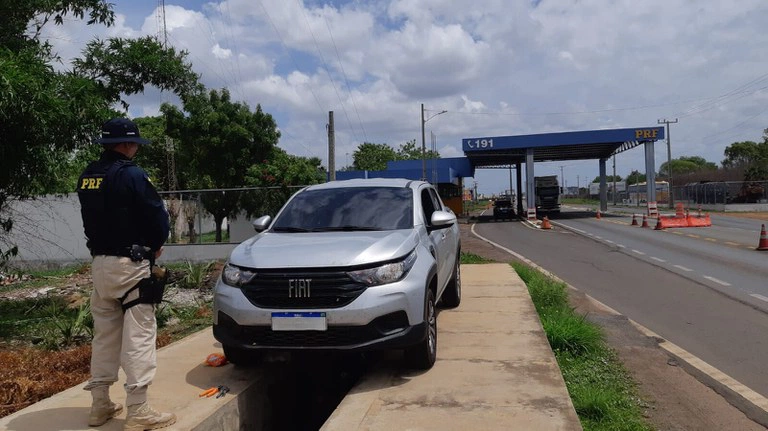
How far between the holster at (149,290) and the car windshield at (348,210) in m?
1.91

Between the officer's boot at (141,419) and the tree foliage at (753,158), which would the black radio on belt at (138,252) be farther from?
the tree foliage at (753,158)

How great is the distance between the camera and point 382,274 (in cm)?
470

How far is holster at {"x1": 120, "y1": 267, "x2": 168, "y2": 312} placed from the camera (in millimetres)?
3902

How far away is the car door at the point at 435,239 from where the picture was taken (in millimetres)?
6023

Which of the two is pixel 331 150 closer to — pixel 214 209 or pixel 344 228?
pixel 214 209

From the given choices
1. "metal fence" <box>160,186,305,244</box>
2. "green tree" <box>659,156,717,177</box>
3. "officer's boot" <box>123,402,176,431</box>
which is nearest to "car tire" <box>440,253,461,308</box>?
"officer's boot" <box>123,402,176,431</box>

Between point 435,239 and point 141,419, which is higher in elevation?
point 435,239

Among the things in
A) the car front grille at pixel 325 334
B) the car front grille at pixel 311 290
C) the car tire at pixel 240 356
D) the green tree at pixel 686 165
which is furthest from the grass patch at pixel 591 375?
the green tree at pixel 686 165

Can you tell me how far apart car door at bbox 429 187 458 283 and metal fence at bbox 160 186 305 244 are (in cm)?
1120

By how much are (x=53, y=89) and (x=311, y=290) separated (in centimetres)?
550

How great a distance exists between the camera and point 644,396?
17.9 ft

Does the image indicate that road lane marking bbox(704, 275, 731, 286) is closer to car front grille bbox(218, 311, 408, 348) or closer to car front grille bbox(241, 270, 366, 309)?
car front grille bbox(218, 311, 408, 348)

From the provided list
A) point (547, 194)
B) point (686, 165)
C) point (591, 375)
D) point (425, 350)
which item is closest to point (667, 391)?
point (591, 375)

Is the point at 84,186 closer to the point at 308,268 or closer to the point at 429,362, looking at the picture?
the point at 308,268
